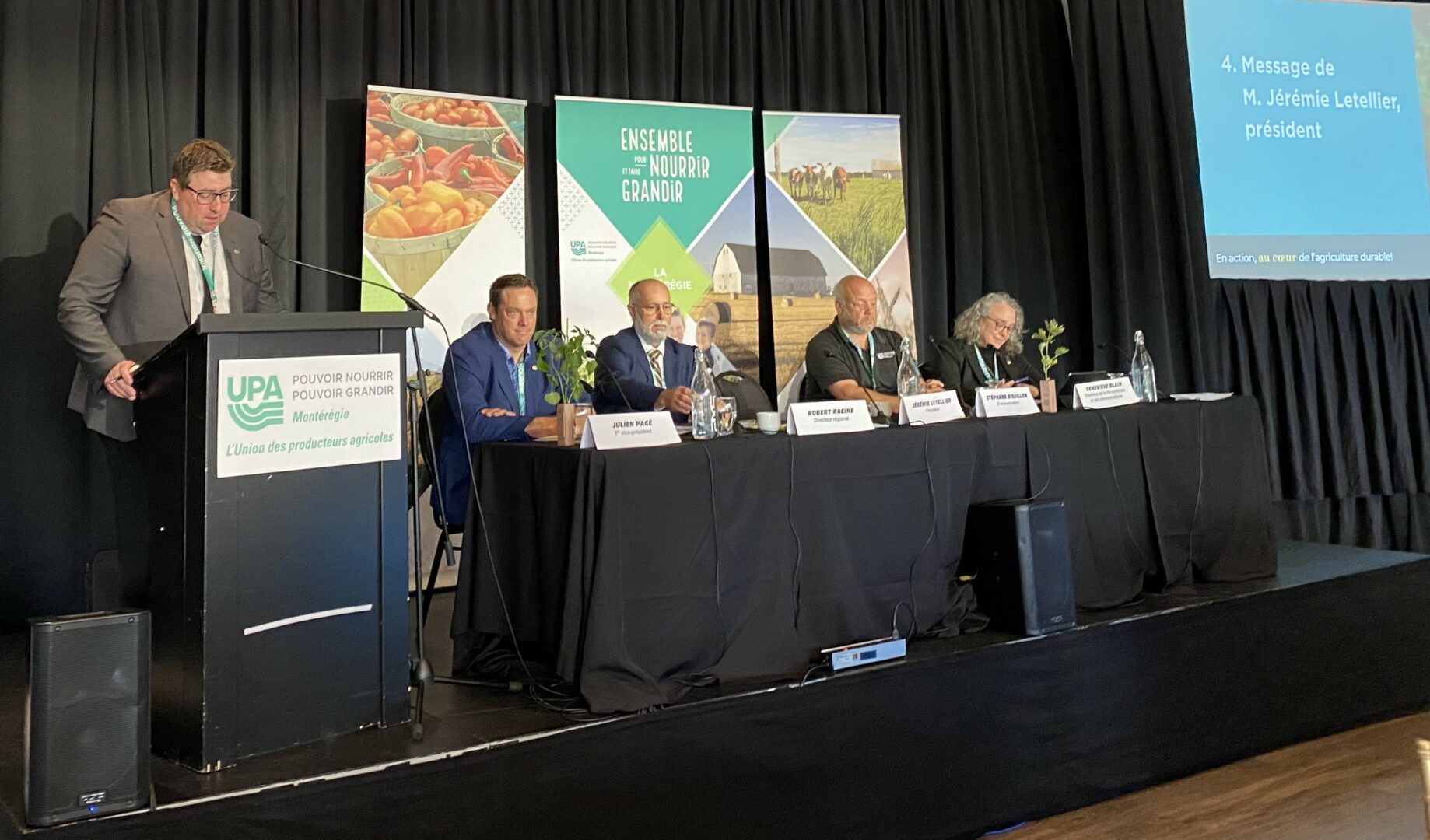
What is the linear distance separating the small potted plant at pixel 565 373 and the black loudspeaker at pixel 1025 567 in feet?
3.59

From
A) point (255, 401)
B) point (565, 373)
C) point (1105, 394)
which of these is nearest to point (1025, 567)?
point (1105, 394)

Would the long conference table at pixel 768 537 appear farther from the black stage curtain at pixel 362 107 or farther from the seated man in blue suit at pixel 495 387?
the black stage curtain at pixel 362 107

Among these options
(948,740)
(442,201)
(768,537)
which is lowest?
(948,740)

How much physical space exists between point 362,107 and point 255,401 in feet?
8.48

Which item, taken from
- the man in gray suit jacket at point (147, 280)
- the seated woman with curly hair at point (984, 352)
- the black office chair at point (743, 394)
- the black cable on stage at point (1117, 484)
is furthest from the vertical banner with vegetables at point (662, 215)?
the black cable on stage at point (1117, 484)

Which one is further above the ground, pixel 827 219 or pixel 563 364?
pixel 827 219

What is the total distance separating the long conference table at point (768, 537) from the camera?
2.25 metres

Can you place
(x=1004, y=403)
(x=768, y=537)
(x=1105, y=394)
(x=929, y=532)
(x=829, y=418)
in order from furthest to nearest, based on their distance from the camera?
(x=1105, y=394) < (x=1004, y=403) < (x=929, y=532) < (x=829, y=418) < (x=768, y=537)

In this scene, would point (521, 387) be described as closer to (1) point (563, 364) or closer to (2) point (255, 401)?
(1) point (563, 364)

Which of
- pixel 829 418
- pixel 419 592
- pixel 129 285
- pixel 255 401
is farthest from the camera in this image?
pixel 129 285

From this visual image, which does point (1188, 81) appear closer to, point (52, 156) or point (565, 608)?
point (565, 608)

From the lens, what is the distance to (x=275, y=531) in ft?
6.38

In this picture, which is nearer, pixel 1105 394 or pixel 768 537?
pixel 768 537

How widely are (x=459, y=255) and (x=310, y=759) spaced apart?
8.35ft
